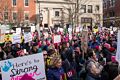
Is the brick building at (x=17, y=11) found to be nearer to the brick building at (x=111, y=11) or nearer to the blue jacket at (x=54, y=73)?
the brick building at (x=111, y=11)

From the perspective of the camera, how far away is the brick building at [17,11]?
66.8 metres

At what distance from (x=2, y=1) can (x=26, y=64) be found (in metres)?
61.1

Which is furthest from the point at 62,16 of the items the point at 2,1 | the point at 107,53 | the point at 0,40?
the point at 107,53

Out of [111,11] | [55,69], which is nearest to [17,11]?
[111,11]

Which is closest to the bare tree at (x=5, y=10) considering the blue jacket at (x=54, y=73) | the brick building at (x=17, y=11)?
the brick building at (x=17, y=11)

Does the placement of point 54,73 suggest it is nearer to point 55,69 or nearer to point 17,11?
point 55,69

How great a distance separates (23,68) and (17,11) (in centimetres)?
6570

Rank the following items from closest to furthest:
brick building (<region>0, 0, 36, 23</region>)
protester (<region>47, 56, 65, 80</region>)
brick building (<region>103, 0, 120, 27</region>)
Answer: protester (<region>47, 56, 65, 80</region>) → brick building (<region>0, 0, 36, 23</region>) → brick building (<region>103, 0, 120, 27</region>)

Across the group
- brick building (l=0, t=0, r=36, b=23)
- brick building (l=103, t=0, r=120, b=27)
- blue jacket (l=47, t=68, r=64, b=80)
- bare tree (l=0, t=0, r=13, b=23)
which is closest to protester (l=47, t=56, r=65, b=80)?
blue jacket (l=47, t=68, r=64, b=80)

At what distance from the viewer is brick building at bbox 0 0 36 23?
66.8m

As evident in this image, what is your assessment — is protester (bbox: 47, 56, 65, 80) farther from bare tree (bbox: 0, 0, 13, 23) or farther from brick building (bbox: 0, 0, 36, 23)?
brick building (bbox: 0, 0, 36, 23)

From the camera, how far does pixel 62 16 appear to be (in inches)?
3036

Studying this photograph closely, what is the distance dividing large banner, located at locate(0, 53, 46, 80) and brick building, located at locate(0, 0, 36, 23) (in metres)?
58.4

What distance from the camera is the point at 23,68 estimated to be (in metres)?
6.93
